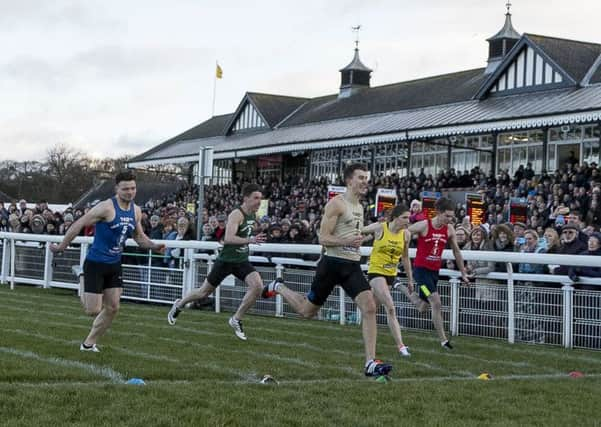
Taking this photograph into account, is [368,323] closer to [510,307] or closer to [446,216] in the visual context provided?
[446,216]

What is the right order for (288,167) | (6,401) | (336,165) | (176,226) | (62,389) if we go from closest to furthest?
(6,401), (62,389), (176,226), (336,165), (288,167)

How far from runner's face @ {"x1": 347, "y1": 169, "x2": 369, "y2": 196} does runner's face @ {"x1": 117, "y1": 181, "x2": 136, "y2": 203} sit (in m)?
2.47

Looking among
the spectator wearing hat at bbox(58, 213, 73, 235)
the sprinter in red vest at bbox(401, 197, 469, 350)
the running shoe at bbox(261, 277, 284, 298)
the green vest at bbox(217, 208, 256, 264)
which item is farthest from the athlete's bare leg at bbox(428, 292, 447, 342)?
the spectator wearing hat at bbox(58, 213, 73, 235)

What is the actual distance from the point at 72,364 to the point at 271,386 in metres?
2.19

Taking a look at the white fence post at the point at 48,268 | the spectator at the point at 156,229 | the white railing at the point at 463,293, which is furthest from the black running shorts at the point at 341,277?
the white fence post at the point at 48,268

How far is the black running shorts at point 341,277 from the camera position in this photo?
10.0m

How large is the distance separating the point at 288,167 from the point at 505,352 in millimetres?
48932

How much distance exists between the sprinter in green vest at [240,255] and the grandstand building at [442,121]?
2140 centimetres

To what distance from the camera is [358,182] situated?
9.94 m

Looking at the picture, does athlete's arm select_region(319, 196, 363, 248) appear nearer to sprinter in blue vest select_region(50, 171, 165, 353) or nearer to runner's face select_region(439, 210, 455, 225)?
sprinter in blue vest select_region(50, 171, 165, 353)

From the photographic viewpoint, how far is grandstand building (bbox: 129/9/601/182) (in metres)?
38.3

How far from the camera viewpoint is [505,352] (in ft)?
39.9

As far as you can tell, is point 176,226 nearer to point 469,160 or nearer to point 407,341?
point 407,341

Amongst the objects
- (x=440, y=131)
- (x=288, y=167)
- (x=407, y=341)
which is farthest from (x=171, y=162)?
(x=407, y=341)
